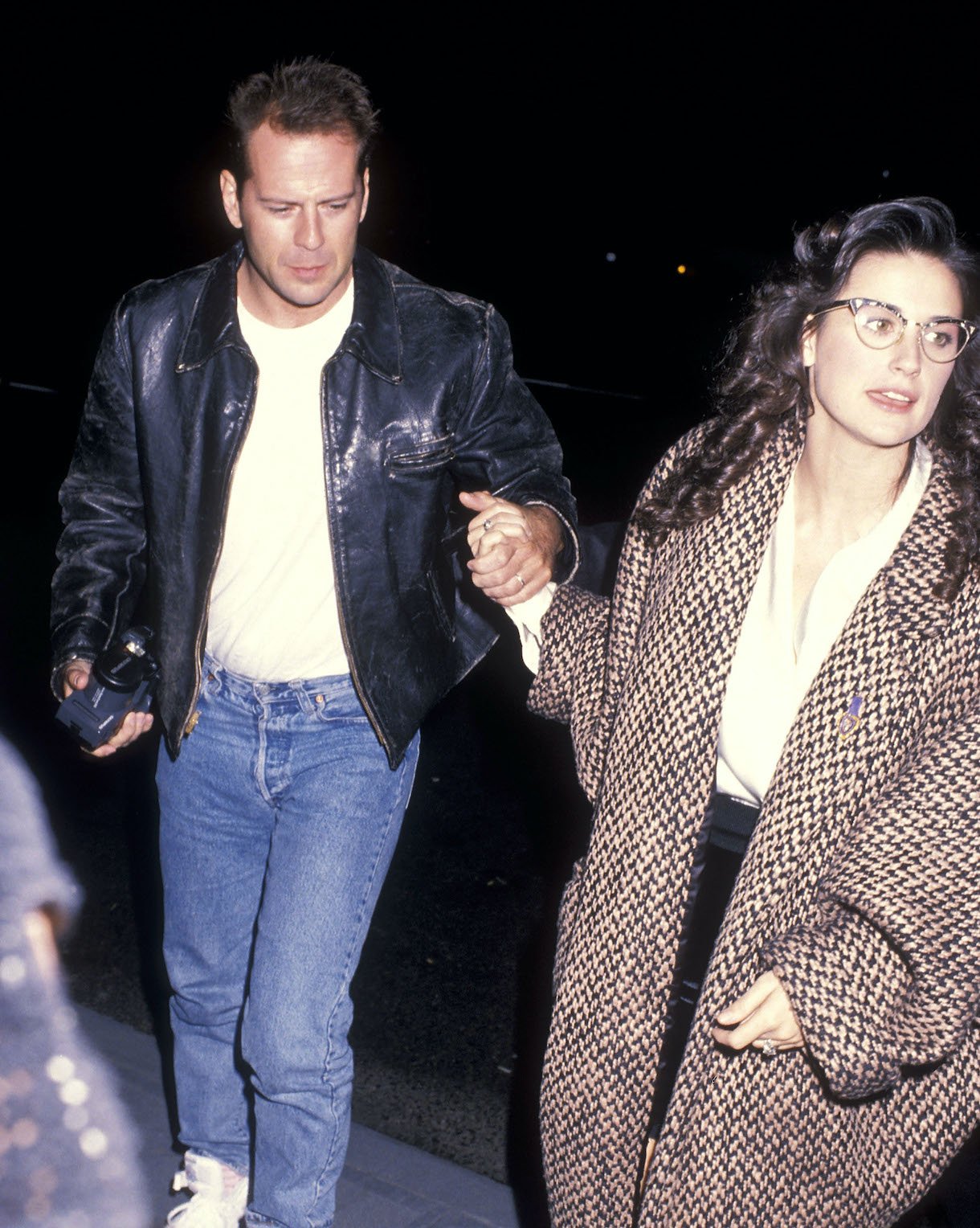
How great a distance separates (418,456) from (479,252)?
2531 cm

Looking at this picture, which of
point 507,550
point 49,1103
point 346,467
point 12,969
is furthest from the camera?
point 12,969

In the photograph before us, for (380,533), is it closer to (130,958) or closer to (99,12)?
(130,958)

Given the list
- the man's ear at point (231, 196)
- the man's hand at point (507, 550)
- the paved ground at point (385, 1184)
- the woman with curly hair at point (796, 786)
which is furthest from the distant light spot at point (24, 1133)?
the man's ear at point (231, 196)

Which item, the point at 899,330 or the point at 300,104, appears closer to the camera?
the point at 899,330

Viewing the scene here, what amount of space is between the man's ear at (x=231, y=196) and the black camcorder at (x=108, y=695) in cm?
95

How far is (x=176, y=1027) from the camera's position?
119 inches

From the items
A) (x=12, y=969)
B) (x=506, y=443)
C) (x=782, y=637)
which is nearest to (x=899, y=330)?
(x=782, y=637)

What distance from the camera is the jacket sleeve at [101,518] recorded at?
286 centimetres

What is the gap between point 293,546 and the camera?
108 inches

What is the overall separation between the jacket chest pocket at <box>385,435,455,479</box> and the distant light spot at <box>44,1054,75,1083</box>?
2098 millimetres

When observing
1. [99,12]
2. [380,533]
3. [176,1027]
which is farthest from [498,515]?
[99,12]

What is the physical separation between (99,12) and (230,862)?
1666 centimetres

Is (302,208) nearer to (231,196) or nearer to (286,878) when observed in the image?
(231,196)


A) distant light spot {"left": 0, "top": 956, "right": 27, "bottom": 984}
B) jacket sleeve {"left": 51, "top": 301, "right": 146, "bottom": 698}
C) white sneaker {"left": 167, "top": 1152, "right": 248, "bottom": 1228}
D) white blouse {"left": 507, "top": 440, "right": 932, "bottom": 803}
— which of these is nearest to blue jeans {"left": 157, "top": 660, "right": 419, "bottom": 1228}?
white sneaker {"left": 167, "top": 1152, "right": 248, "bottom": 1228}
